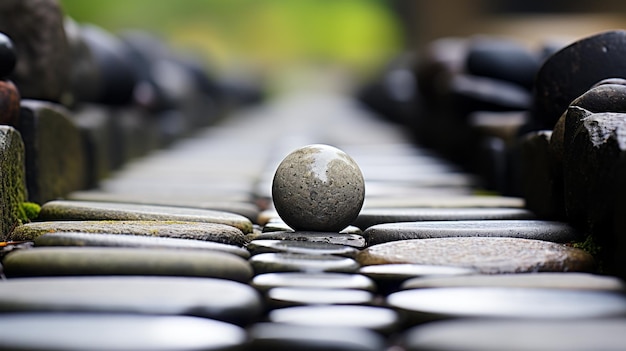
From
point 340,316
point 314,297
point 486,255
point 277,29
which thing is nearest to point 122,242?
point 314,297

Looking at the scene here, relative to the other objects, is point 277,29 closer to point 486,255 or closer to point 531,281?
point 486,255

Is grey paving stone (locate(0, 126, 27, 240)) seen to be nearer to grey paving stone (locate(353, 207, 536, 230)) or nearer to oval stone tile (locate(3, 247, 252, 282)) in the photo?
oval stone tile (locate(3, 247, 252, 282))

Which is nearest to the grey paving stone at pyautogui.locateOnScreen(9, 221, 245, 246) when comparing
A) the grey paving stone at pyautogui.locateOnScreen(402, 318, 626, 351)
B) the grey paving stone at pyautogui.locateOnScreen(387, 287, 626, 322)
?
the grey paving stone at pyautogui.locateOnScreen(387, 287, 626, 322)

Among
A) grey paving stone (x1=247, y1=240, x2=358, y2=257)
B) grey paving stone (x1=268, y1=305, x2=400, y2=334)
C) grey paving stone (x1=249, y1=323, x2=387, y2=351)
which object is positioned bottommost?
grey paving stone (x1=249, y1=323, x2=387, y2=351)

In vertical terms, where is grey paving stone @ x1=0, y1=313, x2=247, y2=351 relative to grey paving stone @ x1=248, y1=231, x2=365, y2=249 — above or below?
below

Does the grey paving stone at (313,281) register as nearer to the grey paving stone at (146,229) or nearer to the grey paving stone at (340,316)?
the grey paving stone at (340,316)

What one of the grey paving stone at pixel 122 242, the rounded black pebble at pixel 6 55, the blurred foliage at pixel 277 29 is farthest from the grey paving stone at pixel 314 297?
the blurred foliage at pixel 277 29
